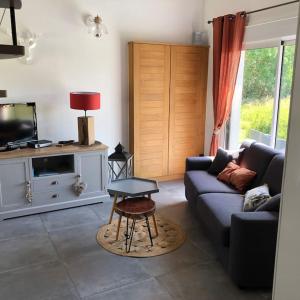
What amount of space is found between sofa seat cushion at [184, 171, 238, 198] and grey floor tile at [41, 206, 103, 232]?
1076mm

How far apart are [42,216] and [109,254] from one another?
3.83 feet

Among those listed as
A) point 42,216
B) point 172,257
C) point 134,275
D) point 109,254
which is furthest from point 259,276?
point 42,216

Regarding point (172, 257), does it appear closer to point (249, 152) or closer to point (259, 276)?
point (259, 276)

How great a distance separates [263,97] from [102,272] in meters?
2.84

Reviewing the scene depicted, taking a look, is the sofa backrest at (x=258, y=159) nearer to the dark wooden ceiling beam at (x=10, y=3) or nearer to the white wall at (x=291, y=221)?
the white wall at (x=291, y=221)

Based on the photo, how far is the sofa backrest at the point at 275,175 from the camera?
3.14 m

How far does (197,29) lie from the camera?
4.96 meters

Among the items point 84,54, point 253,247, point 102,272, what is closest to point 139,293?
point 102,272

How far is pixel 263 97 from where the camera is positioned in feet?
13.8

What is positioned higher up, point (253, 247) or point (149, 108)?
point (149, 108)

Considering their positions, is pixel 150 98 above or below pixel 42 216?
above

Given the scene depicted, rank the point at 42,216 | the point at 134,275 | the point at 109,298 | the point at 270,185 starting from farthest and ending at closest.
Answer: the point at 42,216, the point at 270,185, the point at 134,275, the point at 109,298

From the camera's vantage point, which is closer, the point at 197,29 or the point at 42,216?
the point at 42,216

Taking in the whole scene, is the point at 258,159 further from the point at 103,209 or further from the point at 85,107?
the point at 85,107
